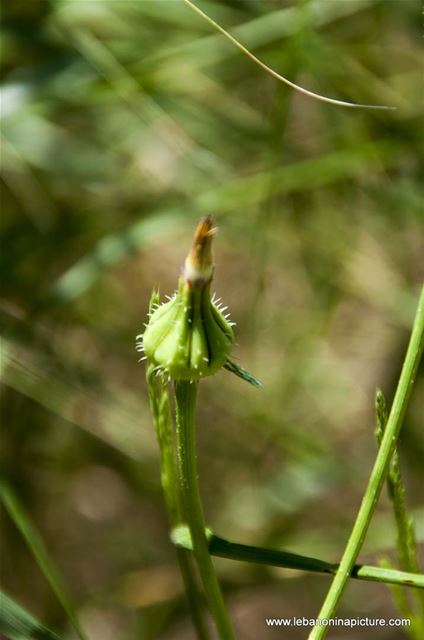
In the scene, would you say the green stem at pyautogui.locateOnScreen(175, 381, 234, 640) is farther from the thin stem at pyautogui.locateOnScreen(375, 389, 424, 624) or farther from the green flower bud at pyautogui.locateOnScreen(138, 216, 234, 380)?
the thin stem at pyautogui.locateOnScreen(375, 389, 424, 624)

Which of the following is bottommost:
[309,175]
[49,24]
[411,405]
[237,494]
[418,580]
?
[418,580]

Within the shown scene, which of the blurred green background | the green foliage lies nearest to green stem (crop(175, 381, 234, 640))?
the green foliage

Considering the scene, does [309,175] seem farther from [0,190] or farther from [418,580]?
[418,580]

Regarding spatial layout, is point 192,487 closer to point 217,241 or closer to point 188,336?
point 188,336

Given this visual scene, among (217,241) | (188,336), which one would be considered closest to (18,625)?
(188,336)

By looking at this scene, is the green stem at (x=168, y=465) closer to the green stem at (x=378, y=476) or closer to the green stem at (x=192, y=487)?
the green stem at (x=192, y=487)

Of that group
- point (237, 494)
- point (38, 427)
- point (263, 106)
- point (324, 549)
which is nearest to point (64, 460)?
point (38, 427)

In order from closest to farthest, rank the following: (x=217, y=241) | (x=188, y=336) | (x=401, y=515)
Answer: (x=188, y=336) → (x=401, y=515) → (x=217, y=241)
